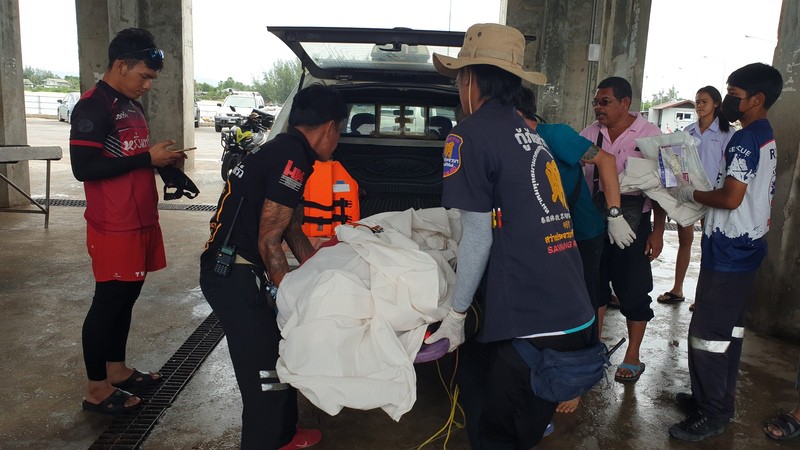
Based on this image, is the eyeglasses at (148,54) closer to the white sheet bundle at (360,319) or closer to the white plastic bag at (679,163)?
the white sheet bundle at (360,319)

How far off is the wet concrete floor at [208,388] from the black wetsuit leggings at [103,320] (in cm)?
25

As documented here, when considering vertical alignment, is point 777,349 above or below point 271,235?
below

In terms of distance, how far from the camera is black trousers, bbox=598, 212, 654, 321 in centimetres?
312

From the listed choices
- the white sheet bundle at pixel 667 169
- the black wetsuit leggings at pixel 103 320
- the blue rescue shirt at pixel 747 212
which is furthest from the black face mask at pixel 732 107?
the black wetsuit leggings at pixel 103 320

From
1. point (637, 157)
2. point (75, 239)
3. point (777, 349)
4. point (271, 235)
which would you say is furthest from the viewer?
point (75, 239)

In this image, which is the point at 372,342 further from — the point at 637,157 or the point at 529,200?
the point at 637,157

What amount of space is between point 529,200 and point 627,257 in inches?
67.1

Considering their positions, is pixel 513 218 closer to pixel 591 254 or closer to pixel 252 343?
pixel 252 343

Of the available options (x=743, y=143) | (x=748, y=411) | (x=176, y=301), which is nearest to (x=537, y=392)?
(x=743, y=143)

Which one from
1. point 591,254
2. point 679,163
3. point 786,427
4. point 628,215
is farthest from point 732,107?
point 786,427

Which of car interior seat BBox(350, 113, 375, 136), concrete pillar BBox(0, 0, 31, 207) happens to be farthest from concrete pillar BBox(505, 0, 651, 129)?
concrete pillar BBox(0, 0, 31, 207)

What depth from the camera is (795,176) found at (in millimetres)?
3852

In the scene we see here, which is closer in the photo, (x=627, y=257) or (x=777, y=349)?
(x=627, y=257)

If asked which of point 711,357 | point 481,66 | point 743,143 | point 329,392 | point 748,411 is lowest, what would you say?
point 748,411
